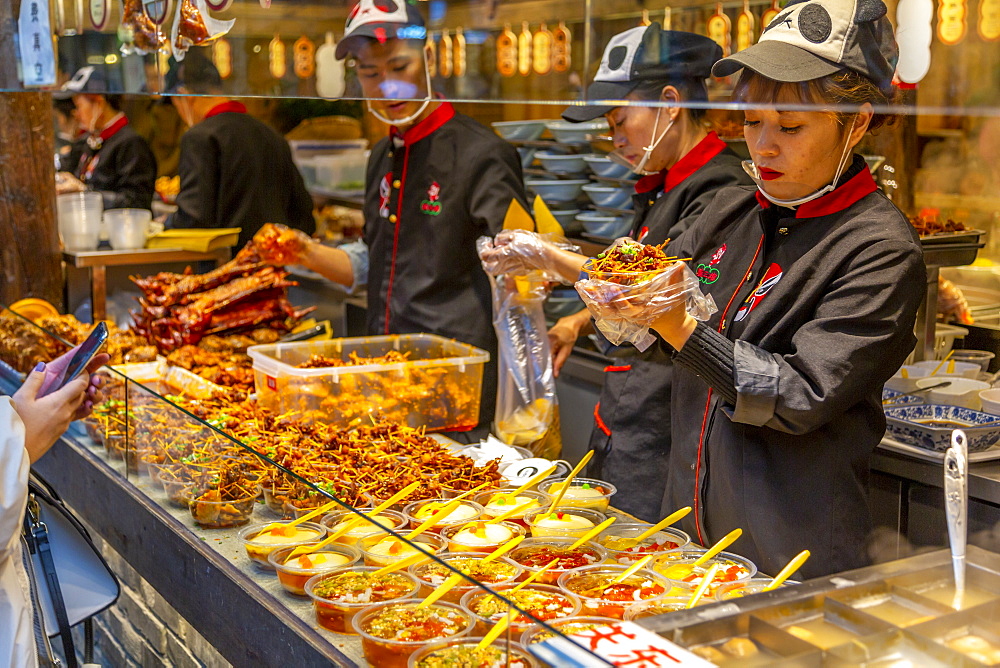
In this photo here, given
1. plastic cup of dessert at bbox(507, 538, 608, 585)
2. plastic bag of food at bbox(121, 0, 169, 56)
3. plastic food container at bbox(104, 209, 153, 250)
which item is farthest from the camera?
plastic food container at bbox(104, 209, 153, 250)

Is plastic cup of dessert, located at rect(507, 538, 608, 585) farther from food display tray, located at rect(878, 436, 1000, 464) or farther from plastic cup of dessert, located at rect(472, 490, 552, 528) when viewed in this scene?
food display tray, located at rect(878, 436, 1000, 464)

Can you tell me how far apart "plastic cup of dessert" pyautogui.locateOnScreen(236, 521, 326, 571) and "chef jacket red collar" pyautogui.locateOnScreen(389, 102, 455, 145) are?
1.88 metres

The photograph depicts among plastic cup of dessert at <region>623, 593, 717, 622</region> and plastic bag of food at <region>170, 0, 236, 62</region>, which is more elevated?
plastic bag of food at <region>170, 0, 236, 62</region>

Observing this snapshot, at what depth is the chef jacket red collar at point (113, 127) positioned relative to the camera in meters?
7.32

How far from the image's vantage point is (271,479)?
2.32 m

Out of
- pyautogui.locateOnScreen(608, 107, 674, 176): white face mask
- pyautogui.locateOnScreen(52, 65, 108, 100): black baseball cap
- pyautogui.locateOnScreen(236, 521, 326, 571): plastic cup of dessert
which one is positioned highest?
pyautogui.locateOnScreen(52, 65, 108, 100): black baseball cap

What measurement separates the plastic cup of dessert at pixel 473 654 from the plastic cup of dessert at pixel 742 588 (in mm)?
406

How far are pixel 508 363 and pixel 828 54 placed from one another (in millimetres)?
1582

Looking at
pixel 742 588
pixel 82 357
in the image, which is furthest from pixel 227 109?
pixel 742 588

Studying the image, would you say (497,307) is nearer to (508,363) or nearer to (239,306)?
(508,363)

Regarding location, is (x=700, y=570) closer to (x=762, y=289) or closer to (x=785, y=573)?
(x=785, y=573)

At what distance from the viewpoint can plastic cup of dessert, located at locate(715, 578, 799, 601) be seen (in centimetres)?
172

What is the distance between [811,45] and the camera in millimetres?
1903

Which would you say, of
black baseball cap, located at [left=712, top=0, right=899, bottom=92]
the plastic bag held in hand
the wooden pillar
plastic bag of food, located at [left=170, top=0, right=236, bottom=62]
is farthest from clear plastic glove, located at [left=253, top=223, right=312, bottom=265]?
black baseball cap, located at [left=712, top=0, right=899, bottom=92]
